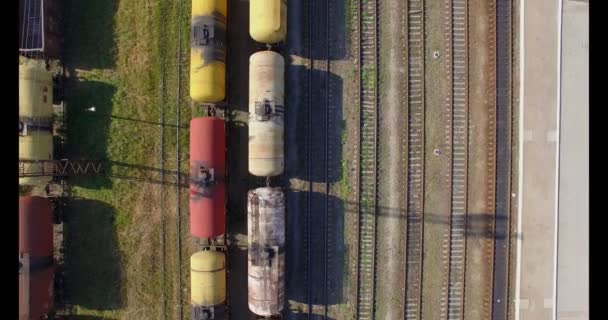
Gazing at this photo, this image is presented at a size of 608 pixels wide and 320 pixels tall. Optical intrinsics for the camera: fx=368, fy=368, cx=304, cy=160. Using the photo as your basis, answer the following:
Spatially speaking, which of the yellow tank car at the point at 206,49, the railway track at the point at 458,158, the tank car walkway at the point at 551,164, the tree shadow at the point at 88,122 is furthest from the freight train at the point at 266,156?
→ the tank car walkway at the point at 551,164

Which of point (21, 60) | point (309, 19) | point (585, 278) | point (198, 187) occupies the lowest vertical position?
point (585, 278)

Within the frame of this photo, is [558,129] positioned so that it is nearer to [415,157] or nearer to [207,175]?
[415,157]

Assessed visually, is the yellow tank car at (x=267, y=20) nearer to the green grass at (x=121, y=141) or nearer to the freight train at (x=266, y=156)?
the freight train at (x=266, y=156)

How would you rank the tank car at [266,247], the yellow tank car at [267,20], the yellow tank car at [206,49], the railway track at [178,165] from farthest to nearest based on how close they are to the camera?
the railway track at [178,165] < the tank car at [266,247] < the yellow tank car at [206,49] < the yellow tank car at [267,20]

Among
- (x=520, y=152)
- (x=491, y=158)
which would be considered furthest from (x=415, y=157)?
(x=520, y=152)

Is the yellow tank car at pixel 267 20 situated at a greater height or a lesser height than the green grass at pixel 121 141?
greater

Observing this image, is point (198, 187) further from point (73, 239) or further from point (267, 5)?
point (267, 5)

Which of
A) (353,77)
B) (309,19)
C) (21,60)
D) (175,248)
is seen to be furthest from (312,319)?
(21,60)
